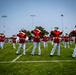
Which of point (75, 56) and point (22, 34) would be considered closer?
point (75, 56)

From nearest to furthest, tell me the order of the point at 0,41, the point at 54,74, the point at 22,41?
the point at 54,74 < the point at 22,41 < the point at 0,41

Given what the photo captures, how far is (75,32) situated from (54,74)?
7322mm

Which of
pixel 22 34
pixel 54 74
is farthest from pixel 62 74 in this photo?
pixel 22 34

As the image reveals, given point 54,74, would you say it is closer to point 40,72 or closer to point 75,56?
point 40,72

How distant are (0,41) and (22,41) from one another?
15.5 metres

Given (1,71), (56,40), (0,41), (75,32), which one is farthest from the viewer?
(0,41)

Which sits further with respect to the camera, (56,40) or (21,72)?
(56,40)

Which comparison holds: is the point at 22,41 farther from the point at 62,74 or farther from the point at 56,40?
the point at 62,74

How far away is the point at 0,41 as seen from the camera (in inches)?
1396

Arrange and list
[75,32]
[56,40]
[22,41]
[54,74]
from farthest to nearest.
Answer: [22,41], [56,40], [75,32], [54,74]

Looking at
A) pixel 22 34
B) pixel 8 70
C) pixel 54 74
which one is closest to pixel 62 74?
pixel 54 74

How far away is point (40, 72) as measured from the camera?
35.4ft

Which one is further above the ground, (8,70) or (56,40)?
(56,40)

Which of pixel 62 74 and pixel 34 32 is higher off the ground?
pixel 34 32
